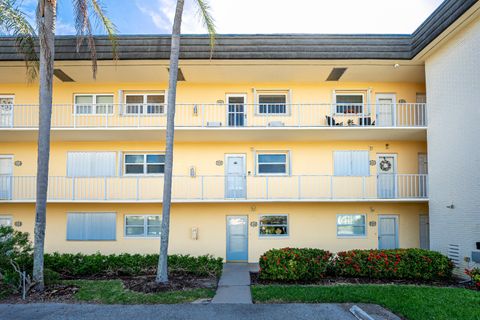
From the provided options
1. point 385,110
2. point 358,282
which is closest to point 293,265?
point 358,282

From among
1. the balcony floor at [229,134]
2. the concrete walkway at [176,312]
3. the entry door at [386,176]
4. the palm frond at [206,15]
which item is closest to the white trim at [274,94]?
the balcony floor at [229,134]

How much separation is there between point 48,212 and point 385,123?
48.4ft

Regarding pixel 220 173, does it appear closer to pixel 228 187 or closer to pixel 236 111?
pixel 228 187

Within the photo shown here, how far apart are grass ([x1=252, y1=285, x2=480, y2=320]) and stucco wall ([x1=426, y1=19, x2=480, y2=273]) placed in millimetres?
2874

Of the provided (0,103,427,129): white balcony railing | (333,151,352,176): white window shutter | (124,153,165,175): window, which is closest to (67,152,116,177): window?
(124,153,165,175): window

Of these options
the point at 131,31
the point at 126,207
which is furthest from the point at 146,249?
the point at 131,31

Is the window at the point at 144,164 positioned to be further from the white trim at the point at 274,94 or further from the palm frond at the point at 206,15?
the palm frond at the point at 206,15

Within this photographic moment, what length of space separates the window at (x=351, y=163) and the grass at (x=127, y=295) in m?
8.04

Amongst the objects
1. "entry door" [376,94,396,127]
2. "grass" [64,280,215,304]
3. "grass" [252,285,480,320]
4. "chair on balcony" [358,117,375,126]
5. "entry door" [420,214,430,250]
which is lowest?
"grass" [64,280,215,304]

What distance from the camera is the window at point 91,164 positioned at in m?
16.2

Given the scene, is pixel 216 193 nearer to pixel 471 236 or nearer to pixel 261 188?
pixel 261 188

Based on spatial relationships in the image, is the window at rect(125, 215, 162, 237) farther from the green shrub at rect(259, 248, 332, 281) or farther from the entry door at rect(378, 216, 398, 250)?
the entry door at rect(378, 216, 398, 250)

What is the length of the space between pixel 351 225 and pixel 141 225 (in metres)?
8.74

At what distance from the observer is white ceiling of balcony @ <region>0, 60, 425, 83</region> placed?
14.7 m
